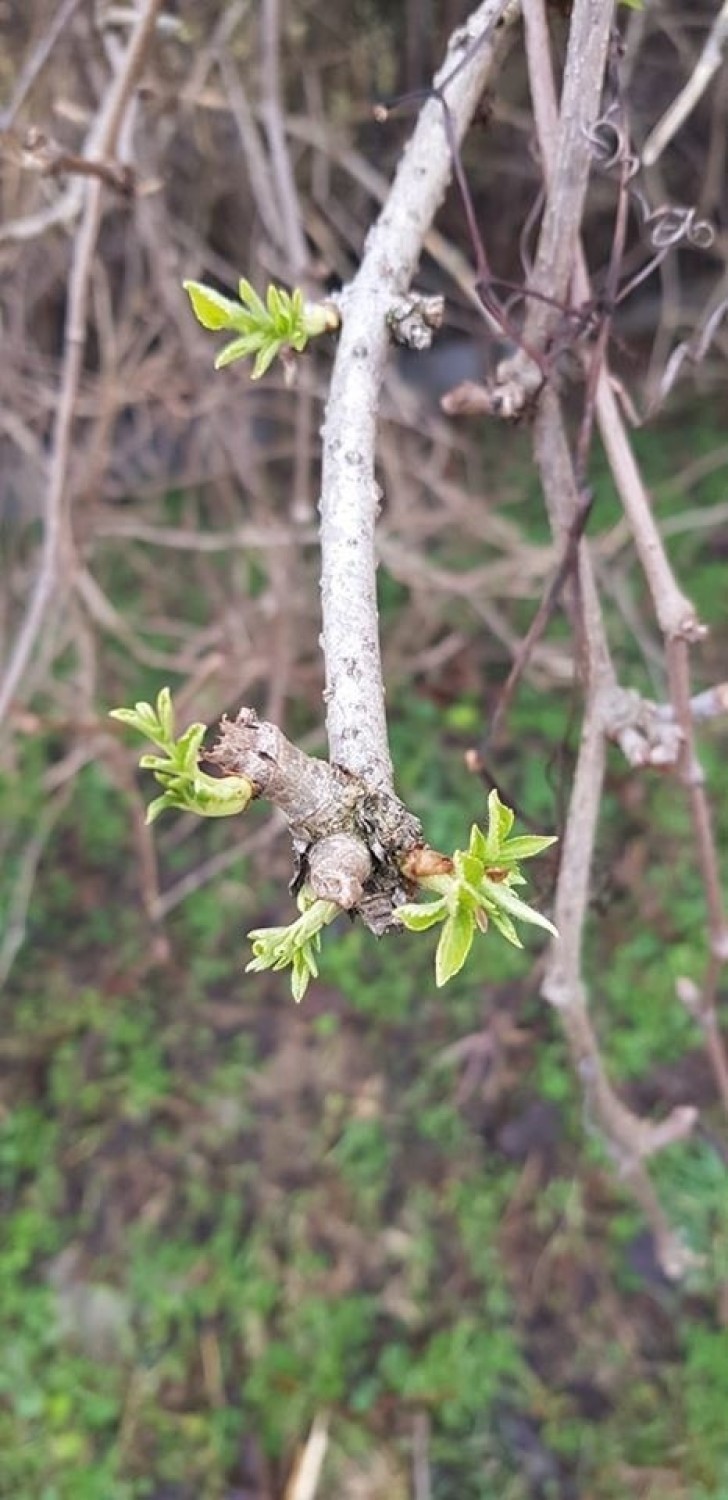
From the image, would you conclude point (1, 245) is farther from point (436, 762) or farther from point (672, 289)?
point (672, 289)

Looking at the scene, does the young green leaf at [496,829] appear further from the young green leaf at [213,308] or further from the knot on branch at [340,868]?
the young green leaf at [213,308]

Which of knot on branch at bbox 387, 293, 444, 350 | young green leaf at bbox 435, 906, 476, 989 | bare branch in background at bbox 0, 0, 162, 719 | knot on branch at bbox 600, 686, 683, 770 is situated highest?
bare branch in background at bbox 0, 0, 162, 719

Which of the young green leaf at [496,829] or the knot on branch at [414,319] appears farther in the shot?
the knot on branch at [414,319]

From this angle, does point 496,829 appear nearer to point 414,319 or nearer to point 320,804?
point 320,804

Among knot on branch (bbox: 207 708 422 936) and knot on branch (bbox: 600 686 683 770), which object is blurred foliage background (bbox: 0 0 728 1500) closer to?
knot on branch (bbox: 600 686 683 770)

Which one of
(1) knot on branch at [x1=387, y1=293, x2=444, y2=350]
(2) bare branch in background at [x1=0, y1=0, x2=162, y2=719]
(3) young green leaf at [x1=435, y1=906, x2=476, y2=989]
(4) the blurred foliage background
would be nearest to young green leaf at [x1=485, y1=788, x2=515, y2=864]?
→ (3) young green leaf at [x1=435, y1=906, x2=476, y2=989]

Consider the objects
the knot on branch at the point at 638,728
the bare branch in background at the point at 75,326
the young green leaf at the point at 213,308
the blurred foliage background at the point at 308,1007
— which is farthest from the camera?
the blurred foliage background at the point at 308,1007

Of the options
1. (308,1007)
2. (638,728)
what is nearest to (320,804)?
(638,728)

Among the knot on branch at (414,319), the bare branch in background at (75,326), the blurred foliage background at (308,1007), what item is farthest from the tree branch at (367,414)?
the blurred foliage background at (308,1007)
